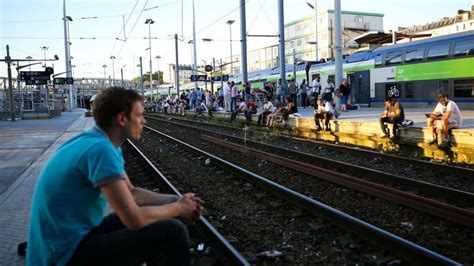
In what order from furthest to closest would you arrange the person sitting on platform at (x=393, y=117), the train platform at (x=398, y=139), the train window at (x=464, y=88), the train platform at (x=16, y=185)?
the train window at (x=464, y=88) → the person sitting on platform at (x=393, y=117) → the train platform at (x=398, y=139) → the train platform at (x=16, y=185)

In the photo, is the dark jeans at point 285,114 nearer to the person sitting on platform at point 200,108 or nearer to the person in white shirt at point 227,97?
the person in white shirt at point 227,97

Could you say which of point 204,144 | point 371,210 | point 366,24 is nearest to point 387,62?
point 204,144

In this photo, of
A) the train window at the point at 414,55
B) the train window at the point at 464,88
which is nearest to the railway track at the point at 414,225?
the train window at the point at 464,88

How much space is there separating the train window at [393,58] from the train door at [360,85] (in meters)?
1.76

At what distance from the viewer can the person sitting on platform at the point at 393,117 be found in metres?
13.3

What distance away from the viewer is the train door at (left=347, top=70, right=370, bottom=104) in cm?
2670

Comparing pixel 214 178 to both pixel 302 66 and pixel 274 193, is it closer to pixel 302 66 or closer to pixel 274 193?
pixel 274 193

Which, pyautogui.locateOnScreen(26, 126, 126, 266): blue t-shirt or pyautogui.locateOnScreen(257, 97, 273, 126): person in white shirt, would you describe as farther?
pyautogui.locateOnScreen(257, 97, 273, 126): person in white shirt

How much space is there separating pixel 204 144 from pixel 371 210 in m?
9.75

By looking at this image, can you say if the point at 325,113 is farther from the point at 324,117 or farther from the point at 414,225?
the point at 414,225

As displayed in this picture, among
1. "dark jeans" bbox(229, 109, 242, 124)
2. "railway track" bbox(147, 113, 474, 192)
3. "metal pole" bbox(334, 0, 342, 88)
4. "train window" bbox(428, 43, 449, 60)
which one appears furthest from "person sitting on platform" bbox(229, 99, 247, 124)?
"train window" bbox(428, 43, 449, 60)

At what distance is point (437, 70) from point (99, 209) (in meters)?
21.2

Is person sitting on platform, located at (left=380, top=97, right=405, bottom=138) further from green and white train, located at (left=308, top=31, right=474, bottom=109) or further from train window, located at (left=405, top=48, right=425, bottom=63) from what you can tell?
train window, located at (left=405, top=48, right=425, bottom=63)

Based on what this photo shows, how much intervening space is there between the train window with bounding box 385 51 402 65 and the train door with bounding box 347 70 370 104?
176 centimetres
